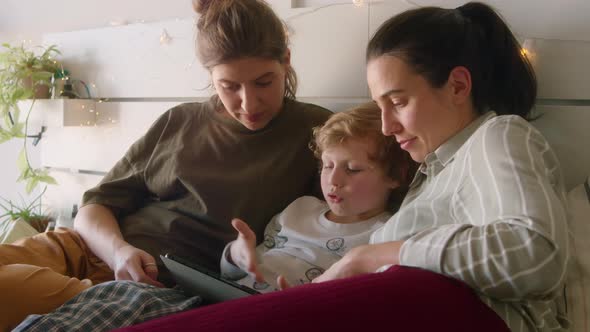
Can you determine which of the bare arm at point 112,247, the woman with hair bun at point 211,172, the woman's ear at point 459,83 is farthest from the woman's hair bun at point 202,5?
the woman's ear at point 459,83

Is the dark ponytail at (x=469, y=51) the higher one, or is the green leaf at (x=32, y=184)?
the dark ponytail at (x=469, y=51)

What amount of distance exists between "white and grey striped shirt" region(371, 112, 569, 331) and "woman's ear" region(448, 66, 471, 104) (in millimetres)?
133

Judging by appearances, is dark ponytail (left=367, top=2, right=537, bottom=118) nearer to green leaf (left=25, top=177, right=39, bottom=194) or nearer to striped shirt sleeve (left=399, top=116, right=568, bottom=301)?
striped shirt sleeve (left=399, top=116, right=568, bottom=301)

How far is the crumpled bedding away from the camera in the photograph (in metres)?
0.76

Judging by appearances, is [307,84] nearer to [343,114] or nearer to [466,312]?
[343,114]

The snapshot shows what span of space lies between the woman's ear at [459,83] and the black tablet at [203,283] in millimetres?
492

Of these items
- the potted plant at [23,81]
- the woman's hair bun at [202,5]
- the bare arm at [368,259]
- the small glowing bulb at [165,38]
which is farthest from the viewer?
the potted plant at [23,81]

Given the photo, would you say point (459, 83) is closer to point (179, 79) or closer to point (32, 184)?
point (179, 79)

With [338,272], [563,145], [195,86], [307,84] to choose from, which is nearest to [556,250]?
[338,272]

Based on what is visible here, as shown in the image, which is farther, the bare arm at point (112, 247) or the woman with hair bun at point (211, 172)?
the woman with hair bun at point (211, 172)

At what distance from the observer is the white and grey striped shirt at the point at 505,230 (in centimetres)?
62

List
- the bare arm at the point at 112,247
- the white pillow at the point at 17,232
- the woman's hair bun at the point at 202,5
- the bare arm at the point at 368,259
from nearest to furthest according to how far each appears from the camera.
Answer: the bare arm at the point at 368,259
the bare arm at the point at 112,247
the woman's hair bun at the point at 202,5
the white pillow at the point at 17,232

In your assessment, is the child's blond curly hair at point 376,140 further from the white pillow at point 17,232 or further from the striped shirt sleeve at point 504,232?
the white pillow at point 17,232

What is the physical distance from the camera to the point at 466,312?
2.05 feet
